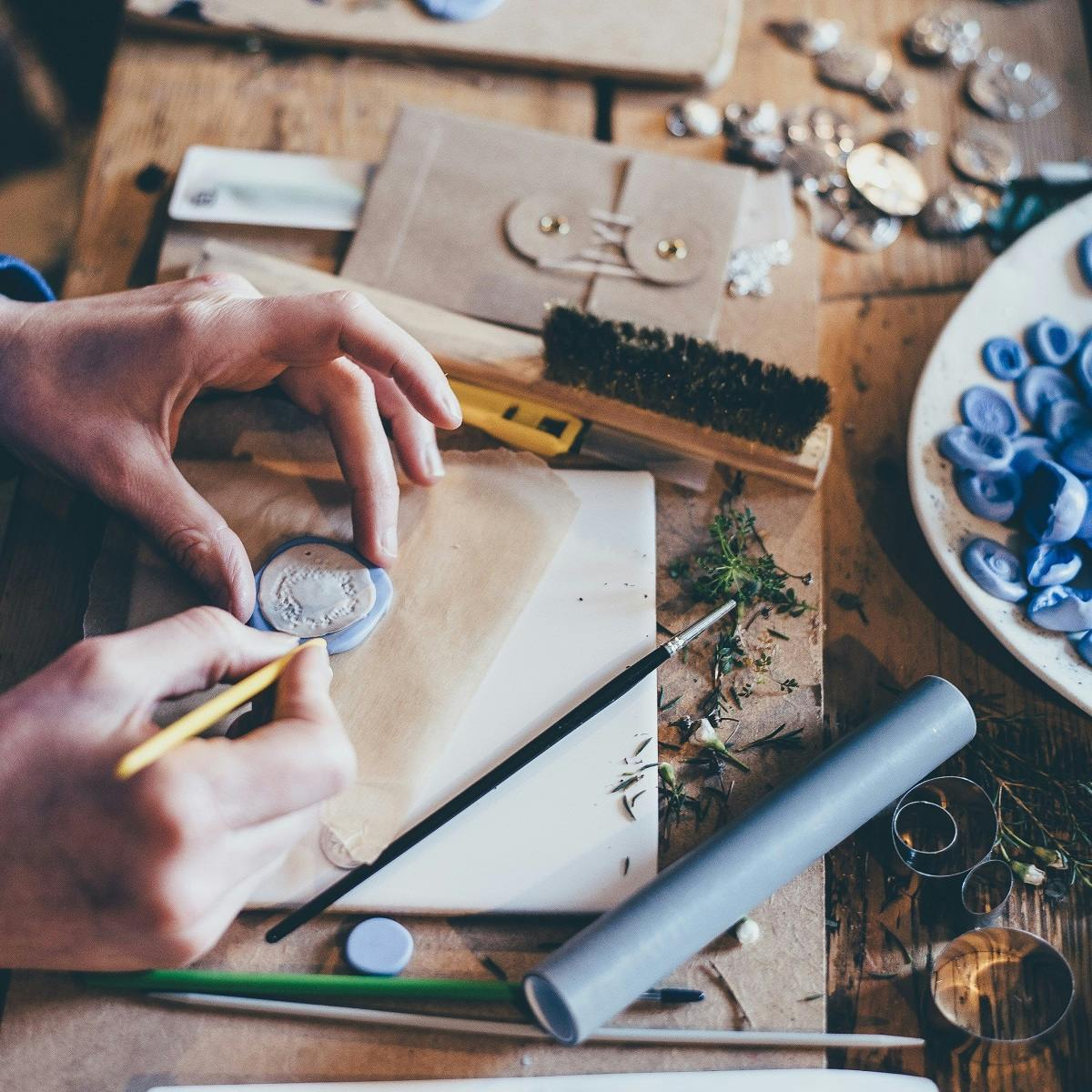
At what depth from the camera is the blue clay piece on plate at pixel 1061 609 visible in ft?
3.08

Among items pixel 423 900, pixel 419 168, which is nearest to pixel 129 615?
pixel 423 900

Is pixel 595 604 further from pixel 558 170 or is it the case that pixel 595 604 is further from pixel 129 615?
pixel 558 170

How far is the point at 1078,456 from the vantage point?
1.01 metres

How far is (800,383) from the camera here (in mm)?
1007

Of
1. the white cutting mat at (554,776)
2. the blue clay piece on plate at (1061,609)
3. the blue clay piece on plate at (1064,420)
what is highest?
the blue clay piece on plate at (1064,420)

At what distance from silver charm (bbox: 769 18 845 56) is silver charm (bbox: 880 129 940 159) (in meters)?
0.17

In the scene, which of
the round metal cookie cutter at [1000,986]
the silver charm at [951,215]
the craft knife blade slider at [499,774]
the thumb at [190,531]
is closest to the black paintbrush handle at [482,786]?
the craft knife blade slider at [499,774]

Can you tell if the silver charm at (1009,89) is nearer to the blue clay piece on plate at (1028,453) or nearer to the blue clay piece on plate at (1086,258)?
the blue clay piece on plate at (1086,258)

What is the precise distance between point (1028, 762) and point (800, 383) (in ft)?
1.35

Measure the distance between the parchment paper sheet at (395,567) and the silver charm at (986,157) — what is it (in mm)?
706

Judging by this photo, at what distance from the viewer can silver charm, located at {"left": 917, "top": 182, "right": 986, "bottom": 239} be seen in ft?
4.09

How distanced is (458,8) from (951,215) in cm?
68

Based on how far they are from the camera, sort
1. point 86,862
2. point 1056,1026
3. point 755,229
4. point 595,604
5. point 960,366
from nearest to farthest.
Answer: point 86,862 < point 1056,1026 < point 595,604 < point 960,366 < point 755,229

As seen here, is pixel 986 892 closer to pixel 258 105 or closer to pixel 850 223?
pixel 850 223
